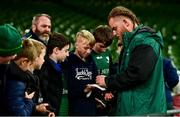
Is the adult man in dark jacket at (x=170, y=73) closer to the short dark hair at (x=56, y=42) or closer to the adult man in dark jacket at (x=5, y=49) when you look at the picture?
the short dark hair at (x=56, y=42)

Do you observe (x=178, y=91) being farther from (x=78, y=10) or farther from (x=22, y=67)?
(x=78, y=10)

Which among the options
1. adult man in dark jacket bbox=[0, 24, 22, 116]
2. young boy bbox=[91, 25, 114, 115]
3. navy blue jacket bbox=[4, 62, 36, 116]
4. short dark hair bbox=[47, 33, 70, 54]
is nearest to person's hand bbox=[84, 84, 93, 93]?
young boy bbox=[91, 25, 114, 115]

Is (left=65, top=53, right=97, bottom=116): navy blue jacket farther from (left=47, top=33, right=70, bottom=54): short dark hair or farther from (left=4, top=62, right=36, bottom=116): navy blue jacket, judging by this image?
(left=4, top=62, right=36, bottom=116): navy blue jacket

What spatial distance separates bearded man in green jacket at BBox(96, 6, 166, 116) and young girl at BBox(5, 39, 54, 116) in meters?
0.56

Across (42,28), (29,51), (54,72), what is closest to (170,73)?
(54,72)

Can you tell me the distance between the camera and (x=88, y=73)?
466 centimetres

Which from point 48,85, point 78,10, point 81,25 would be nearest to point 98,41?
point 48,85

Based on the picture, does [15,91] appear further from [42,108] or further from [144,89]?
[144,89]

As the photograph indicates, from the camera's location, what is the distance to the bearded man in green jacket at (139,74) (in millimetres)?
3561

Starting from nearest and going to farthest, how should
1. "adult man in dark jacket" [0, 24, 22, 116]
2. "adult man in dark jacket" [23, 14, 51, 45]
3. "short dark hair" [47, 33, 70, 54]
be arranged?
"adult man in dark jacket" [0, 24, 22, 116] → "short dark hair" [47, 33, 70, 54] → "adult man in dark jacket" [23, 14, 51, 45]

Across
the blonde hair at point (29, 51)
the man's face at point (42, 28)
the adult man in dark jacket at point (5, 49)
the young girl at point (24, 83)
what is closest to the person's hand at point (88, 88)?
the young girl at point (24, 83)

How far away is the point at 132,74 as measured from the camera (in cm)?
357

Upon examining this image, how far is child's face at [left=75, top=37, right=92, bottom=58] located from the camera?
182 inches

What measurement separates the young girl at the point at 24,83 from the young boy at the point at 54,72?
389 mm
